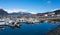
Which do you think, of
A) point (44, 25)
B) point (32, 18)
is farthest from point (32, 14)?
point (44, 25)

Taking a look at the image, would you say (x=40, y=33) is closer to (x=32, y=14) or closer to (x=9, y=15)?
(x=32, y=14)

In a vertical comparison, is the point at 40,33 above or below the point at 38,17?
below

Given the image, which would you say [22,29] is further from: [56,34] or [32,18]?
[56,34]

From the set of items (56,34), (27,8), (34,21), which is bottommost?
(56,34)

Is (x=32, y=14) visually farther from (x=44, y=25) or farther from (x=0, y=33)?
(x=0, y=33)

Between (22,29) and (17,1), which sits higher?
(17,1)

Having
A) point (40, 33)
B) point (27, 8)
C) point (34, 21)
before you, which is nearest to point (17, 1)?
point (27, 8)

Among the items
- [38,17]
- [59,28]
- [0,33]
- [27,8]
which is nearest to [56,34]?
[59,28]
